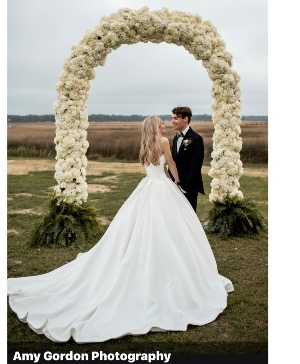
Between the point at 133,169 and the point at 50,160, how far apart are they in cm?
311

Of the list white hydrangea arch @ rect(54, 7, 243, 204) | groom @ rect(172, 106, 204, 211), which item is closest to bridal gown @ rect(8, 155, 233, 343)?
groom @ rect(172, 106, 204, 211)

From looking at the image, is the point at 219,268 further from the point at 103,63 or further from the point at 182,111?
the point at 103,63

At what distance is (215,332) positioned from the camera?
5031mm

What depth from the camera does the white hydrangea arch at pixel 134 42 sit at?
25.1ft

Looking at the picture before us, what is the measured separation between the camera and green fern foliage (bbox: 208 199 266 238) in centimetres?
860

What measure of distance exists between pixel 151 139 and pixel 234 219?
3.61 meters

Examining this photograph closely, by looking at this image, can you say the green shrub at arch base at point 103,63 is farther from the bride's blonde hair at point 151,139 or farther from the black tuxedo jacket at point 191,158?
the bride's blonde hair at point 151,139

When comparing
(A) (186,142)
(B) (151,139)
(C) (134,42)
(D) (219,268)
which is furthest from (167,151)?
(C) (134,42)

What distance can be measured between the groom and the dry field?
294 inches

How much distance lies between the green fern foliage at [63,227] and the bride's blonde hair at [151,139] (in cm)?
275

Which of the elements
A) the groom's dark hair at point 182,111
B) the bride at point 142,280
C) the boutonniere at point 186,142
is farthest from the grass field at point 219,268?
the groom's dark hair at point 182,111

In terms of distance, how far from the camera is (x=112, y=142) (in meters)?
17.2

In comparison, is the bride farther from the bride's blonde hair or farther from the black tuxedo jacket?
the black tuxedo jacket
